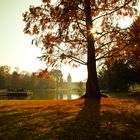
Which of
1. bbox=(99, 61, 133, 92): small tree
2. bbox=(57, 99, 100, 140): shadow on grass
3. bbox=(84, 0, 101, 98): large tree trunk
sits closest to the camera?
bbox=(57, 99, 100, 140): shadow on grass

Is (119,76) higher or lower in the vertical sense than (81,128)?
higher

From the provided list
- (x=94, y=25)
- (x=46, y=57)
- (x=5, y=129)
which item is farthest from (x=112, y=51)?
(x=5, y=129)

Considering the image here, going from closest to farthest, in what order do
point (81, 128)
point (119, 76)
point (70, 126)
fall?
point (81, 128), point (70, 126), point (119, 76)

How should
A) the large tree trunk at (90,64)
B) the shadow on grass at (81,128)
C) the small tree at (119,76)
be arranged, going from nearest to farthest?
the shadow on grass at (81,128)
the large tree trunk at (90,64)
the small tree at (119,76)

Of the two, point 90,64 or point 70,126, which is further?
point 90,64

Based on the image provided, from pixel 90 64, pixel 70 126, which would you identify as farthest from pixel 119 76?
pixel 70 126

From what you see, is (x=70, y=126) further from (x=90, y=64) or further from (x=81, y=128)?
(x=90, y=64)

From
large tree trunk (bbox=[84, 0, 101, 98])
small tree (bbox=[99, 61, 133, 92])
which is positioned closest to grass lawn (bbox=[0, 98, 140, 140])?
large tree trunk (bbox=[84, 0, 101, 98])

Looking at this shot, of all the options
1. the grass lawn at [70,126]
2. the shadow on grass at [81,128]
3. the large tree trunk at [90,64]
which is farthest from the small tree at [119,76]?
the shadow on grass at [81,128]

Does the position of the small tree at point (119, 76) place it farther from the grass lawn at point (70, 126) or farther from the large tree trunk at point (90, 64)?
the grass lawn at point (70, 126)

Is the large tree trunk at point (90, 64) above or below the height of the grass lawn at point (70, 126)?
above

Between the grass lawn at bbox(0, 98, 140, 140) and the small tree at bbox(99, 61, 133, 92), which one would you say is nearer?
the grass lawn at bbox(0, 98, 140, 140)

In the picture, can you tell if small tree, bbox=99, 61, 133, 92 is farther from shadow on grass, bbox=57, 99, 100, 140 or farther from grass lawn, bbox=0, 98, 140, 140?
shadow on grass, bbox=57, 99, 100, 140

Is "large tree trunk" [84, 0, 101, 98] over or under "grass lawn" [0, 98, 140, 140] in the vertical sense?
over
